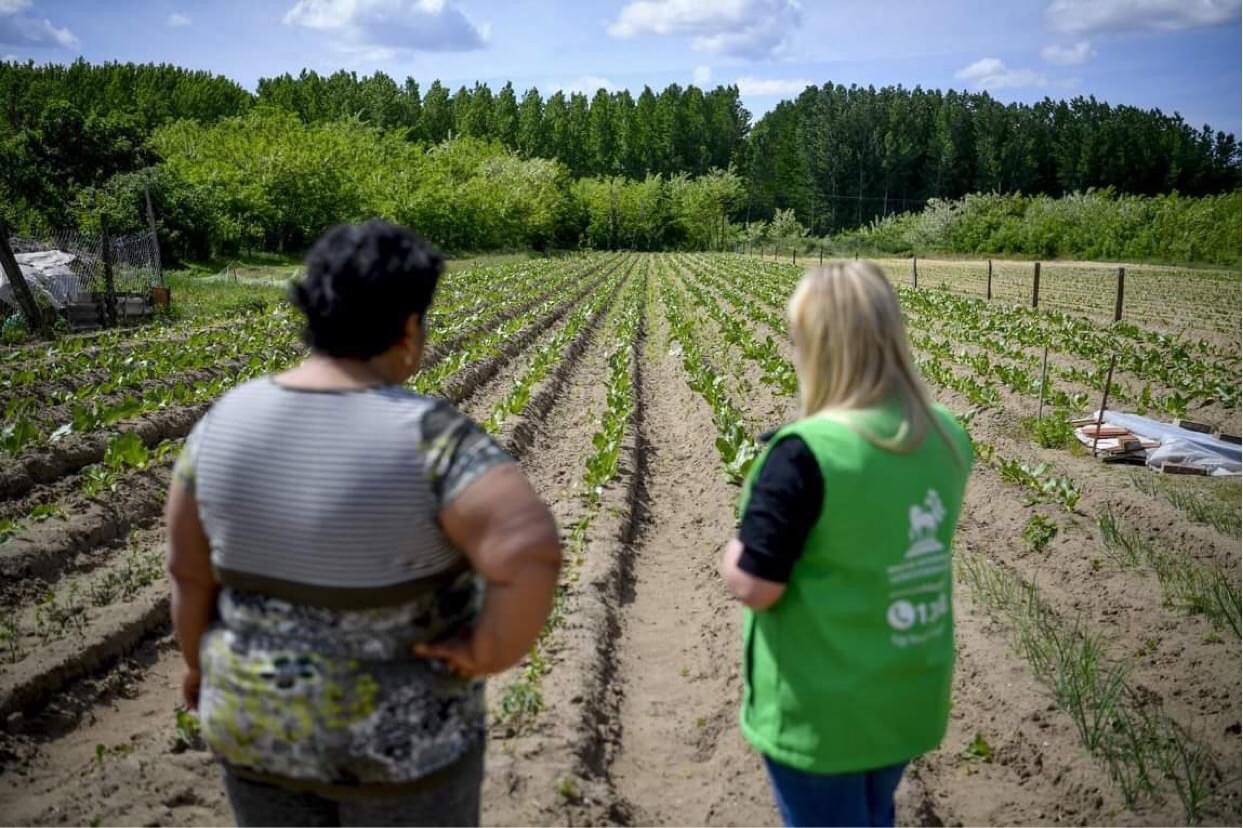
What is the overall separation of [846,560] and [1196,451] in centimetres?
766

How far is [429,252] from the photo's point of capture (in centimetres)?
190

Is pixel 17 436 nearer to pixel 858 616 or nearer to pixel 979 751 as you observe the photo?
pixel 979 751

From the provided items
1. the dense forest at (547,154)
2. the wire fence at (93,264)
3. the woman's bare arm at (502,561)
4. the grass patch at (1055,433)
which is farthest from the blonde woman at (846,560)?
the dense forest at (547,154)

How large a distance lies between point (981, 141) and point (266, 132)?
75279 mm

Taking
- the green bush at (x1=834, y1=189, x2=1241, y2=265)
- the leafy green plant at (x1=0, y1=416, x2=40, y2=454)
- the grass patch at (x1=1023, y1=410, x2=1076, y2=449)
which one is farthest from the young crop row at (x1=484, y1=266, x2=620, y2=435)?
the green bush at (x1=834, y1=189, x2=1241, y2=265)

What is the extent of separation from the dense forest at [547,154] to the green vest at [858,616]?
1352 inches

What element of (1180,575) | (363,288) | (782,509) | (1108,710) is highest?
(363,288)

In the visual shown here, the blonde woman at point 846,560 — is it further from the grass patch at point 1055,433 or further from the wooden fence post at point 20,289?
the wooden fence post at point 20,289

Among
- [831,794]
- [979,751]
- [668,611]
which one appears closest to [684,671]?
[668,611]

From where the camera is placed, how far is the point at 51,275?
722 inches

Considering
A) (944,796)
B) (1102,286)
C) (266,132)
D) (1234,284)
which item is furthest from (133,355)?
(266,132)

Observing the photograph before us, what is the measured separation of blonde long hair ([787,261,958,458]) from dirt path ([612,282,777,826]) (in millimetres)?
2298

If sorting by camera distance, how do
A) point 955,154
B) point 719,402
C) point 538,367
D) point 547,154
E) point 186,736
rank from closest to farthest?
point 186,736
point 719,402
point 538,367
point 955,154
point 547,154

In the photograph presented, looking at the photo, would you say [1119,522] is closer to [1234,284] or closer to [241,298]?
[241,298]
